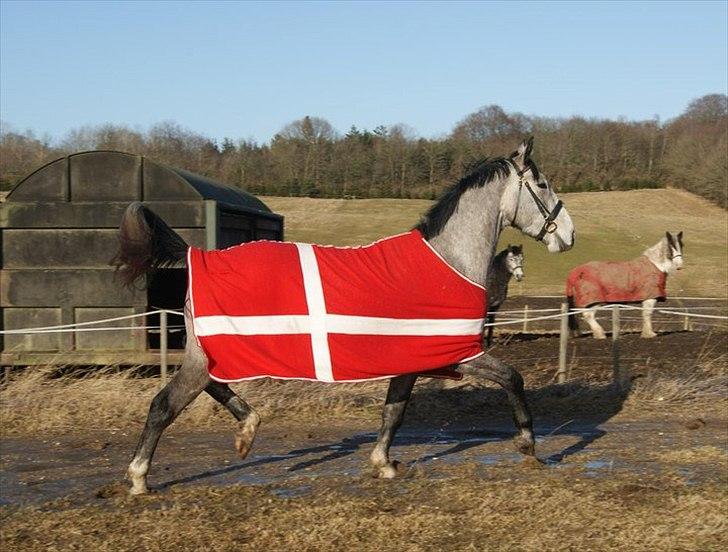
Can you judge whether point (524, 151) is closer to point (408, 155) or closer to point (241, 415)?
point (241, 415)

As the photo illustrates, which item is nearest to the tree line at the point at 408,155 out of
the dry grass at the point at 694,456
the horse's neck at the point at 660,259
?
the horse's neck at the point at 660,259

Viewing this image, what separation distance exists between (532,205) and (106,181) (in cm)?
649

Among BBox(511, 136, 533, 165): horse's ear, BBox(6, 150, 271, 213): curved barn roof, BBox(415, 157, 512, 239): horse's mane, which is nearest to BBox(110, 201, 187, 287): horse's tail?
BBox(415, 157, 512, 239): horse's mane

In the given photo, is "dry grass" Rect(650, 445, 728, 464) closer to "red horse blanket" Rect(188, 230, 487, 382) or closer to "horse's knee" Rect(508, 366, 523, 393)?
"horse's knee" Rect(508, 366, 523, 393)

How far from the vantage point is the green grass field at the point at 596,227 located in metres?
41.8

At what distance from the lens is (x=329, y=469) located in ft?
22.6

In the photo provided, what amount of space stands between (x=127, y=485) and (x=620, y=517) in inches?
129

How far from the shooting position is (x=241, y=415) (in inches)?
257

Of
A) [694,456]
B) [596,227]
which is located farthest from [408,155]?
[694,456]

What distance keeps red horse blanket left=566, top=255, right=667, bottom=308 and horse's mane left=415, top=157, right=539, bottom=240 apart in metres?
12.9

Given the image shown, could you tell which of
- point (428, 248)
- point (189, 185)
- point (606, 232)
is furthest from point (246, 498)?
point (606, 232)

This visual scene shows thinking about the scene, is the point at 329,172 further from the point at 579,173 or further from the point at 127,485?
the point at 127,485

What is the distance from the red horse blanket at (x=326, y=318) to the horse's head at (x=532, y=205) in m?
0.92

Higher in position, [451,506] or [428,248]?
[428,248]
